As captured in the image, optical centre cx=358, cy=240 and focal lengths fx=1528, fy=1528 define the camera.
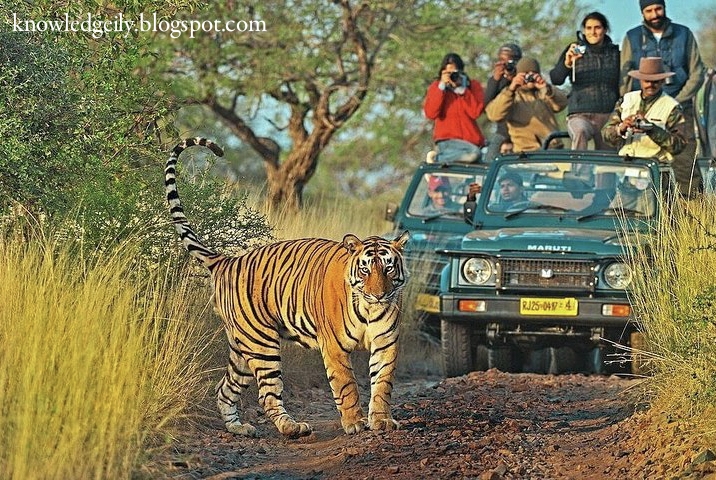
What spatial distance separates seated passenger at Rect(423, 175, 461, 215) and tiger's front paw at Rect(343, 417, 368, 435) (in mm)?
5948

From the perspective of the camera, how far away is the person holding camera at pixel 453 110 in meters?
15.7

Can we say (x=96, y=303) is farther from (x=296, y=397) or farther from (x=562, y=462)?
(x=296, y=397)

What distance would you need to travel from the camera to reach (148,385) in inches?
312

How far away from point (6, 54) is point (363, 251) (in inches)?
112

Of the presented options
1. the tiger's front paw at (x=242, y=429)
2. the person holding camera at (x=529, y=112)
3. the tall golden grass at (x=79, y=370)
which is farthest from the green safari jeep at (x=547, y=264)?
the tall golden grass at (x=79, y=370)

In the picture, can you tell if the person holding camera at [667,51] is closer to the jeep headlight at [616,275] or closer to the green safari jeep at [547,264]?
the green safari jeep at [547,264]

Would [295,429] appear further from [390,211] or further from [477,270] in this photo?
[390,211]

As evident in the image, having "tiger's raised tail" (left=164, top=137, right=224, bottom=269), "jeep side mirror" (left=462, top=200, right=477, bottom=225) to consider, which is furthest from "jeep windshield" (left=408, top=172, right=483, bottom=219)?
"tiger's raised tail" (left=164, top=137, right=224, bottom=269)

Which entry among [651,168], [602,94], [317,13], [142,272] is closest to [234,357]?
[142,272]

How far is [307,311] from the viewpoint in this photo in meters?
9.33

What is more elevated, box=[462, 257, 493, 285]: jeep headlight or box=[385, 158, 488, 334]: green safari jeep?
box=[385, 158, 488, 334]: green safari jeep

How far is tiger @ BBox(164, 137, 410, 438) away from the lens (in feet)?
29.1

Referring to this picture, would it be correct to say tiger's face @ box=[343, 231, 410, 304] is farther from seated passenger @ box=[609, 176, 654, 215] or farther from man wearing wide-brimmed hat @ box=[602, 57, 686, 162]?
man wearing wide-brimmed hat @ box=[602, 57, 686, 162]

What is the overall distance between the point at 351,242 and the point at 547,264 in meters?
2.97
